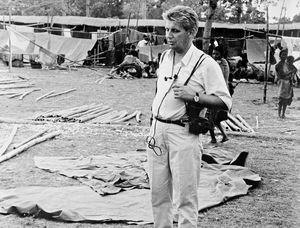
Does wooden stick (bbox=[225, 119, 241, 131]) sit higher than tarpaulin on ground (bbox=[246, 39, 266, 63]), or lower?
lower

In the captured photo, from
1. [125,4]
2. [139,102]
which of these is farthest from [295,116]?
[125,4]

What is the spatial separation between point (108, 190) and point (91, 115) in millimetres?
5707

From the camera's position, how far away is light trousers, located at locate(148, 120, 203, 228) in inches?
→ 142

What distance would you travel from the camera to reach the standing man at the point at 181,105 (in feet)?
11.8

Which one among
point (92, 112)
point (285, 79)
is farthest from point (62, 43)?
point (285, 79)

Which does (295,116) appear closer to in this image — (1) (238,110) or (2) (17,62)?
(1) (238,110)

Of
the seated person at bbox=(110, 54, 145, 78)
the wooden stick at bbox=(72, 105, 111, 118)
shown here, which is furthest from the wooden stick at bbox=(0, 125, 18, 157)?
the seated person at bbox=(110, 54, 145, 78)

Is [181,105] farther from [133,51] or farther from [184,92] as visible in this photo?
[133,51]

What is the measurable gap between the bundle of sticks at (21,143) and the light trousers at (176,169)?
12.9 ft

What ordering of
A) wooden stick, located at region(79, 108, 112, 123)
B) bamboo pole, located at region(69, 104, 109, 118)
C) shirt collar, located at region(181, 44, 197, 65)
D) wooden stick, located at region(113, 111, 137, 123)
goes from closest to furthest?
shirt collar, located at region(181, 44, 197, 65)
wooden stick, located at region(79, 108, 112, 123)
wooden stick, located at region(113, 111, 137, 123)
bamboo pole, located at region(69, 104, 109, 118)

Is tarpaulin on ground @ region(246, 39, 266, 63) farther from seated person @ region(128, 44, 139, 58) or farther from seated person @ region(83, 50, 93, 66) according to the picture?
seated person @ region(83, 50, 93, 66)

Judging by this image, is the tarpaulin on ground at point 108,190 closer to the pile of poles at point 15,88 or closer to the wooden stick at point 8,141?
the wooden stick at point 8,141

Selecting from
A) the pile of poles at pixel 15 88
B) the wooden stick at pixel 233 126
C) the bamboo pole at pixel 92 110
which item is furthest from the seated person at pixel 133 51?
the wooden stick at pixel 233 126

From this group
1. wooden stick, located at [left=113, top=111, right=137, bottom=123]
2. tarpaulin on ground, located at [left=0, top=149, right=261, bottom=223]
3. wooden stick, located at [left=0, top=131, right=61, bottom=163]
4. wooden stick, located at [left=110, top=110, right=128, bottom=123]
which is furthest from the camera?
wooden stick, located at [left=110, top=110, right=128, bottom=123]
